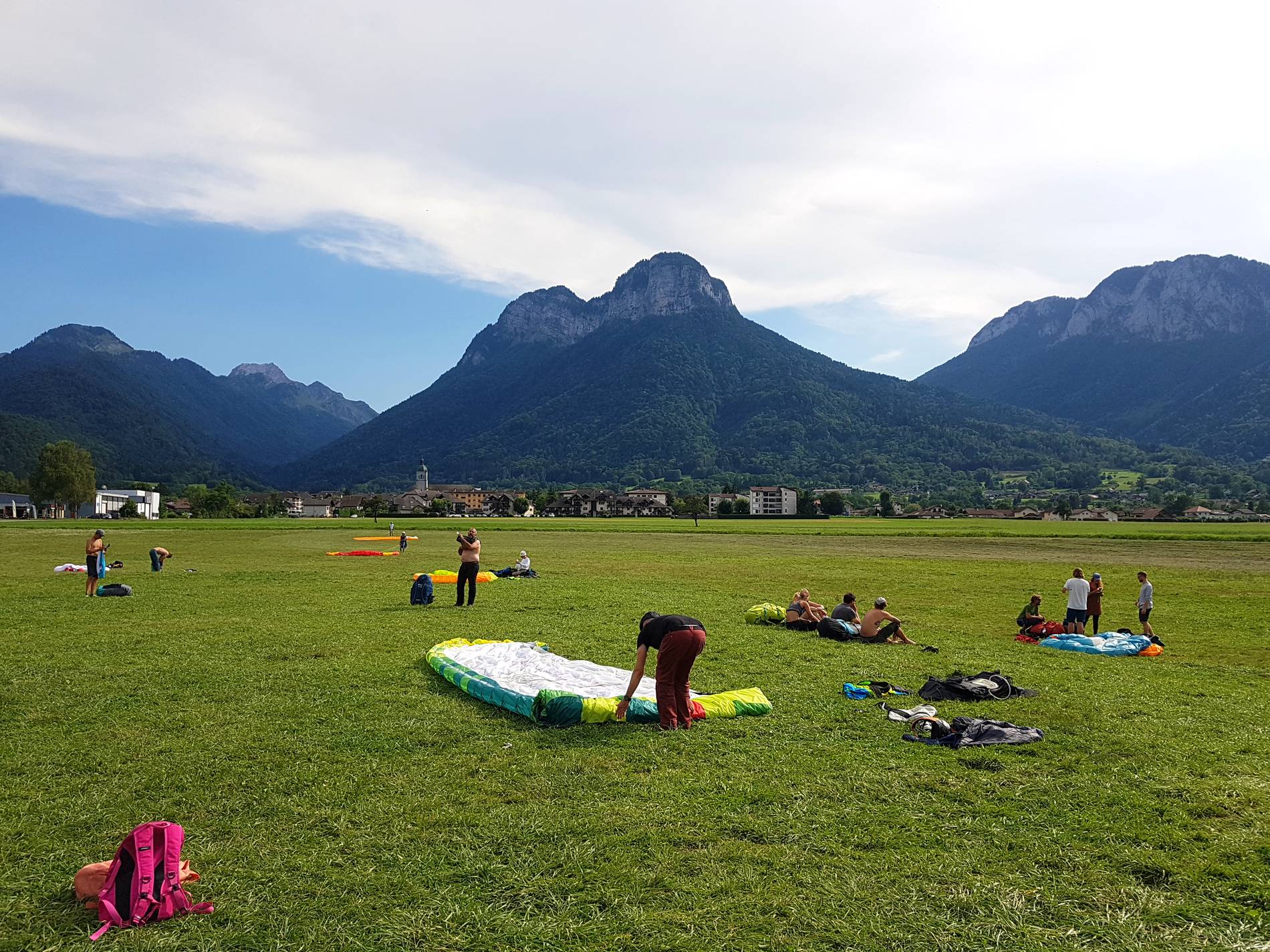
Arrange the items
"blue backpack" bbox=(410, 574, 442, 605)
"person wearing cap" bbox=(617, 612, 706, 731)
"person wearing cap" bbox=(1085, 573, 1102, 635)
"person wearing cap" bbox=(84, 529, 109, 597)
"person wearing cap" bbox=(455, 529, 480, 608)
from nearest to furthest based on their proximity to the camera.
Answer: "person wearing cap" bbox=(617, 612, 706, 731)
"person wearing cap" bbox=(1085, 573, 1102, 635)
"person wearing cap" bbox=(455, 529, 480, 608)
"blue backpack" bbox=(410, 574, 442, 605)
"person wearing cap" bbox=(84, 529, 109, 597)

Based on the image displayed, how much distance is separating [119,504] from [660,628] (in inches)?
7345

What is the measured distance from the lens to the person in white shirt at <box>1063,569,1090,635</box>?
17047 mm

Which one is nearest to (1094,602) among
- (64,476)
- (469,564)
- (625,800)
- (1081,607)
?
(1081,607)

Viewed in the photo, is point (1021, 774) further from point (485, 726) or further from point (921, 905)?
point (485, 726)

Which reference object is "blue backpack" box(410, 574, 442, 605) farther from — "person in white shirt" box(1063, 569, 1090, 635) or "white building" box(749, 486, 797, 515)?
"white building" box(749, 486, 797, 515)

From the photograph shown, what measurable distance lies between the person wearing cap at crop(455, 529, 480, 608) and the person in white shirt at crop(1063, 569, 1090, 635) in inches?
525

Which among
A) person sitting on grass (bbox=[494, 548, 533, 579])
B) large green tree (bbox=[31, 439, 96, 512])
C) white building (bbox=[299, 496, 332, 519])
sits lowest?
white building (bbox=[299, 496, 332, 519])

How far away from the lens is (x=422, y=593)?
1902 cm

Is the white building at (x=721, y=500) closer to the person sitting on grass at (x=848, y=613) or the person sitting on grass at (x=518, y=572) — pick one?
the person sitting on grass at (x=518, y=572)

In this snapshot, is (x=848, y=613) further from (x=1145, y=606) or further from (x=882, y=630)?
(x=1145, y=606)

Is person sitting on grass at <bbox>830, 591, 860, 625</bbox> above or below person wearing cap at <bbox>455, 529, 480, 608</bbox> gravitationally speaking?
below

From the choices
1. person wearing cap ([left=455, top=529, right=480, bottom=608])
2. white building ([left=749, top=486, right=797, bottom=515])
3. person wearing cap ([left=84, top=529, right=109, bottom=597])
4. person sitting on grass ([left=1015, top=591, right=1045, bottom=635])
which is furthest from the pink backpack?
white building ([left=749, top=486, right=797, bottom=515])

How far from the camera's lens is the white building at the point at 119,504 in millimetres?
147125

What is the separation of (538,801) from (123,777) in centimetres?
390
